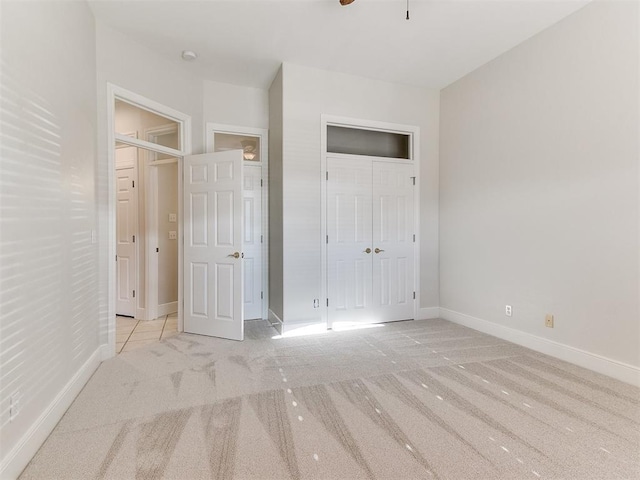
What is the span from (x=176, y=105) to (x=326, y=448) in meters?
3.62

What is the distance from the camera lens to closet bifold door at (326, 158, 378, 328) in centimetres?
374

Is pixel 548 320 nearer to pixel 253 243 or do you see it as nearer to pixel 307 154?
pixel 307 154

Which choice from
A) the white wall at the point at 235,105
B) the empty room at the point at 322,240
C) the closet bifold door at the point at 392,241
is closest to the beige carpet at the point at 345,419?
the empty room at the point at 322,240

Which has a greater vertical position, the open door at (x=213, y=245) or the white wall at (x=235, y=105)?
the white wall at (x=235, y=105)

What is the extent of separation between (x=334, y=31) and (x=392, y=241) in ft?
7.94

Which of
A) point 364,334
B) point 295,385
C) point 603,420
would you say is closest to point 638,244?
point 603,420

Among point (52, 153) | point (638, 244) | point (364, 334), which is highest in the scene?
point (52, 153)

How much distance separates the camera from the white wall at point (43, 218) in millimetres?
1472

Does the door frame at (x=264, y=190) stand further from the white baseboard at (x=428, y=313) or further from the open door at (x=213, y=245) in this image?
the white baseboard at (x=428, y=313)

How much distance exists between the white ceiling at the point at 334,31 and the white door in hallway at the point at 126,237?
5.67 feet

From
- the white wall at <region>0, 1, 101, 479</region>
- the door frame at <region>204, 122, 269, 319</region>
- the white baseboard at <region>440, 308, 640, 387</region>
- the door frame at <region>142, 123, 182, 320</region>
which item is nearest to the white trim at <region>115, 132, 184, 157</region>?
the white wall at <region>0, 1, 101, 479</region>

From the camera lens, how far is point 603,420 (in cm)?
187

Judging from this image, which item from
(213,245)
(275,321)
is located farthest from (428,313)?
(213,245)

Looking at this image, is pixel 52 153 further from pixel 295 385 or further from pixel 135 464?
pixel 295 385
